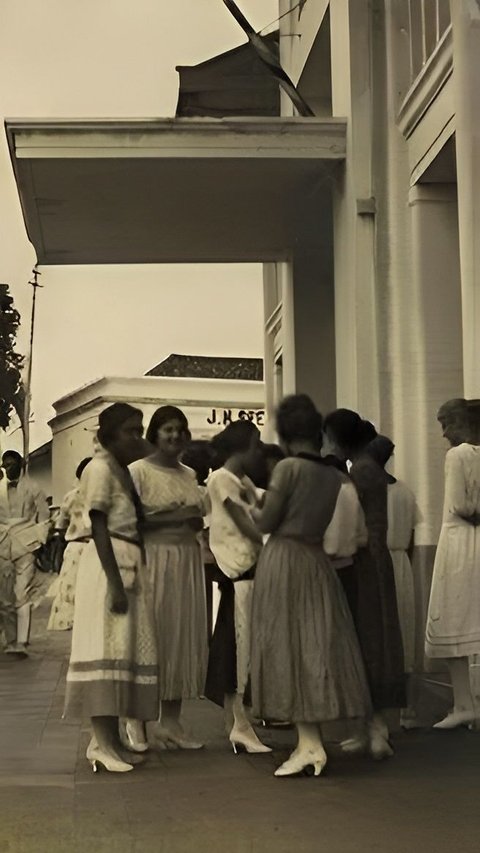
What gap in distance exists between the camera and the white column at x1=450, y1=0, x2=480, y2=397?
10.3 meters

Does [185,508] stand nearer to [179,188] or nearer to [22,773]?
[22,773]

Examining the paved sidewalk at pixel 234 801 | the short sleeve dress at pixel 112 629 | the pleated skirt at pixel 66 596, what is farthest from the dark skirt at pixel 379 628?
the pleated skirt at pixel 66 596

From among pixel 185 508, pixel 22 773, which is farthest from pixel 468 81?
pixel 22 773

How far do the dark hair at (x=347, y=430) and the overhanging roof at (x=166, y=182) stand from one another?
5.15 meters

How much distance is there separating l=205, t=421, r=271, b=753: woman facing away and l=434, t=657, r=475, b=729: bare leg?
1.20 meters

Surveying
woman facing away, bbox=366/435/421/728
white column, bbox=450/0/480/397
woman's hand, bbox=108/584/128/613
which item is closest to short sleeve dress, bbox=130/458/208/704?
woman's hand, bbox=108/584/128/613

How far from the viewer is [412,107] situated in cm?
1259

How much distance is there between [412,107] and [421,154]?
0.41m

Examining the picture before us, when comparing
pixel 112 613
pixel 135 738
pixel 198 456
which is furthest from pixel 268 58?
pixel 112 613

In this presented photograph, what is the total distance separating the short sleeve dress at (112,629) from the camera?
26.1 feet

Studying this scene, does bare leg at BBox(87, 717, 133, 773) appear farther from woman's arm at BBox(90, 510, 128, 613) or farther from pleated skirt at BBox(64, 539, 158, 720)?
woman's arm at BBox(90, 510, 128, 613)

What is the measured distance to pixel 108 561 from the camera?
7902mm

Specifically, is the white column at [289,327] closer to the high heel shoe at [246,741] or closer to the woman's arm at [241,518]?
the woman's arm at [241,518]

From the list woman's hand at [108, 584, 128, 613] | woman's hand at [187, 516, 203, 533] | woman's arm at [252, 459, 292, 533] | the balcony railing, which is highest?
the balcony railing
